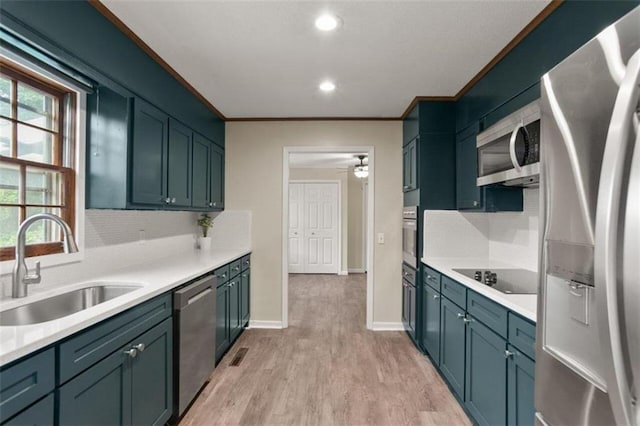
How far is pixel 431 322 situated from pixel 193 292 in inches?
79.8

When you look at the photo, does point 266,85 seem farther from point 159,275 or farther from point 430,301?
point 430,301

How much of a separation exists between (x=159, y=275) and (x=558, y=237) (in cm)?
226

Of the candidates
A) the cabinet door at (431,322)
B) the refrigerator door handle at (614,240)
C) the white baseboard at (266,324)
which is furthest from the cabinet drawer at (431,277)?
the refrigerator door handle at (614,240)

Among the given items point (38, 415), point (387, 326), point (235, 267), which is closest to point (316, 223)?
point (387, 326)

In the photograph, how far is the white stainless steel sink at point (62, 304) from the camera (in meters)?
1.57

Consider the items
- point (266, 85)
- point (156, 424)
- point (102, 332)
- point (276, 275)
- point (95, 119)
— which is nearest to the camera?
point (102, 332)

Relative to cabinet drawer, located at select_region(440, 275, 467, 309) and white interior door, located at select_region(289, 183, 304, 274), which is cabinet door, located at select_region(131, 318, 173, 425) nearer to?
cabinet drawer, located at select_region(440, 275, 467, 309)

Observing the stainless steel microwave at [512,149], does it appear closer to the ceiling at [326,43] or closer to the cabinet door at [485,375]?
the ceiling at [326,43]

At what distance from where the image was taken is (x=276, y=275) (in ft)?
13.3

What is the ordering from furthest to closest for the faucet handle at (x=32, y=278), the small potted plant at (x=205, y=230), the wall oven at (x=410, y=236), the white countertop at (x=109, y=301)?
the small potted plant at (x=205, y=230)
the wall oven at (x=410, y=236)
the faucet handle at (x=32, y=278)
the white countertop at (x=109, y=301)

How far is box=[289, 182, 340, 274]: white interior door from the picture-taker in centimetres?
762

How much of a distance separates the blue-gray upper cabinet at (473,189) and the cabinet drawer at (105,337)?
96.2 inches

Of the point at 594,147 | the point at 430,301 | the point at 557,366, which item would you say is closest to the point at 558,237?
the point at 594,147

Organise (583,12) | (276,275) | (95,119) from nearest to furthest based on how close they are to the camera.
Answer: (583,12), (95,119), (276,275)
